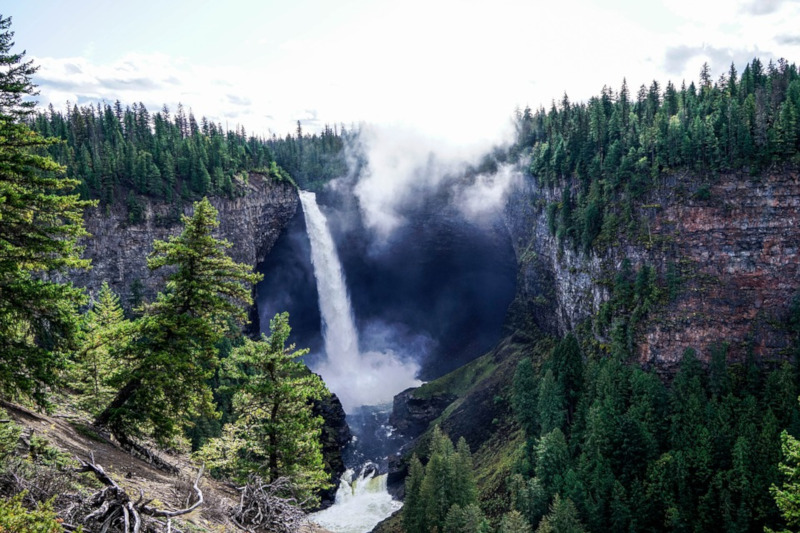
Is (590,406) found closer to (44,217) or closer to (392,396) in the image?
(392,396)

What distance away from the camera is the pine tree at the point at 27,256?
1694cm

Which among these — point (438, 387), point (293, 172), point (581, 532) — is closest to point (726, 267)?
point (581, 532)

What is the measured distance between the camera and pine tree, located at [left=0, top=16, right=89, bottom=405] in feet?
55.6

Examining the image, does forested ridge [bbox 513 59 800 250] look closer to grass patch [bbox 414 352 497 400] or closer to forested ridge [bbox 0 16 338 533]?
grass patch [bbox 414 352 497 400]

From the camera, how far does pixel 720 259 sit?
2438 inches

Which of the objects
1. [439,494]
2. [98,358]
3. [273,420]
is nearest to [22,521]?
[273,420]

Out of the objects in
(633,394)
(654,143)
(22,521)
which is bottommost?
(633,394)

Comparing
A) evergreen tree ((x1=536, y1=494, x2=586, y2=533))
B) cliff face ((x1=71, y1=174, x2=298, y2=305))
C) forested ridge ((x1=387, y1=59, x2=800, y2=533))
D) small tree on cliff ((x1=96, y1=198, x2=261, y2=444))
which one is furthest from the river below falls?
small tree on cliff ((x1=96, y1=198, x2=261, y2=444))

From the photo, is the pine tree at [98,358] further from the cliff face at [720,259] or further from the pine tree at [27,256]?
the cliff face at [720,259]

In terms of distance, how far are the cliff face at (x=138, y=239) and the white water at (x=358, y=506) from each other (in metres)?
37.3

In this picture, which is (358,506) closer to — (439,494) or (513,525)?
(439,494)

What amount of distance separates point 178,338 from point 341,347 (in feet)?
288

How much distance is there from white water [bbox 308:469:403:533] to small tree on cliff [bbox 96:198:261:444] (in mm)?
44032

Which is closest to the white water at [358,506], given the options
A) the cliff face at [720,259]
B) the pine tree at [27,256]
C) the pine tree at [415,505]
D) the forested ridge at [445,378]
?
the forested ridge at [445,378]
